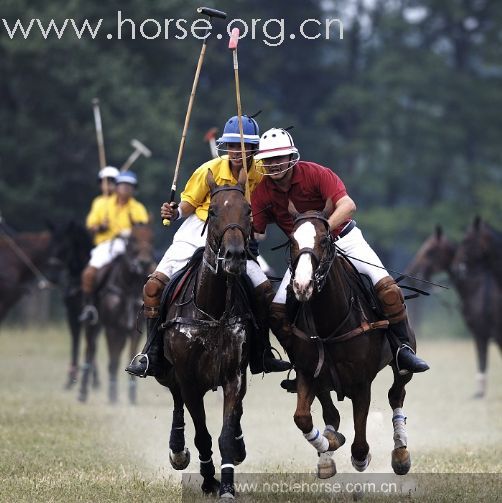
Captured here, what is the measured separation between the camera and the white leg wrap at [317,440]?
9961 mm

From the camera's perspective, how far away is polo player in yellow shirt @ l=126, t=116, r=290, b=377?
33.3 feet

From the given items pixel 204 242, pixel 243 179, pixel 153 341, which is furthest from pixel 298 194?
pixel 153 341

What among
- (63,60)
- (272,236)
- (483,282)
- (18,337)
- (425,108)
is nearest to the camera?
(483,282)

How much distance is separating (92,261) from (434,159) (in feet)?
88.9

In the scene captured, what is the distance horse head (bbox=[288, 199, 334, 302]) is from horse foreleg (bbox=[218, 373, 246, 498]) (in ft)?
3.22

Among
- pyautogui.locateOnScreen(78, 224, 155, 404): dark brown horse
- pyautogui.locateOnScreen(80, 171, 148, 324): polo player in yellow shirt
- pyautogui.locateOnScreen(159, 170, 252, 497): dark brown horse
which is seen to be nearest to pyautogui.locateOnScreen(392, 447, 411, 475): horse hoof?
pyautogui.locateOnScreen(159, 170, 252, 497): dark brown horse

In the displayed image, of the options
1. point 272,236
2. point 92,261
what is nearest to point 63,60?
point 272,236

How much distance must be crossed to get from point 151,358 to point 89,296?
8.42m

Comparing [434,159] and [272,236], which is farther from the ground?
[434,159]

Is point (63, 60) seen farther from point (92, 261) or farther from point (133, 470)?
point (133, 470)

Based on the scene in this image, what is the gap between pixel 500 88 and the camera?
42938 millimetres

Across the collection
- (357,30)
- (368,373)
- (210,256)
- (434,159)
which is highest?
(357,30)

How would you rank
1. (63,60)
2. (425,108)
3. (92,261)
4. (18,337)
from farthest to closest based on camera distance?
(425,108), (63,60), (18,337), (92,261)

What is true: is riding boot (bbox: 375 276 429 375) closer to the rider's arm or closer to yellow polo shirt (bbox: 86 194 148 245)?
the rider's arm
